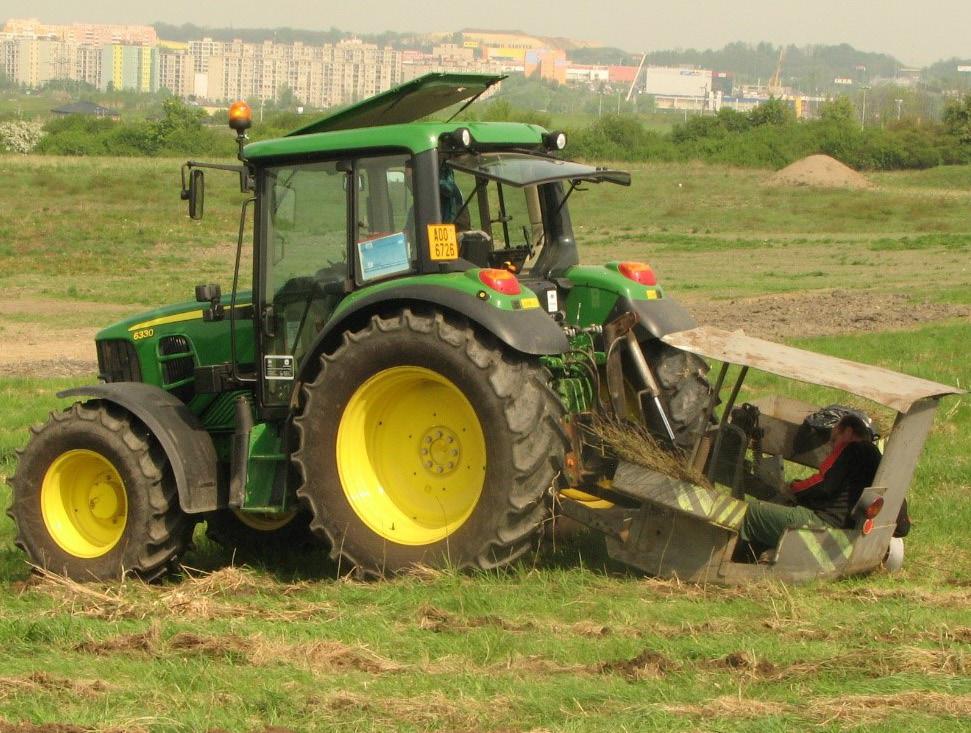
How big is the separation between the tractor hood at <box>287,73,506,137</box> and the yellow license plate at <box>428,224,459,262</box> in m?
0.87

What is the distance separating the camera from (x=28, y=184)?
49.0 m

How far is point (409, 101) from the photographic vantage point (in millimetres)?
8344

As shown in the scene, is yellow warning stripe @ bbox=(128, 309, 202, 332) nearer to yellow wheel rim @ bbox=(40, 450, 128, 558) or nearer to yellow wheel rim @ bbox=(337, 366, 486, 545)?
yellow wheel rim @ bbox=(40, 450, 128, 558)

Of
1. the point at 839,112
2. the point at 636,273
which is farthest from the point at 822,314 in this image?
the point at 839,112

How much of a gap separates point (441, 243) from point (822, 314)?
14.9 meters

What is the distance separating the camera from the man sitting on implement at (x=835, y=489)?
24.8ft

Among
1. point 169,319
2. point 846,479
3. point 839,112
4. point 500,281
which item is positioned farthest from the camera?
point 839,112

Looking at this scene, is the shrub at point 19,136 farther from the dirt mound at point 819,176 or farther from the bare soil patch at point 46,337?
the bare soil patch at point 46,337

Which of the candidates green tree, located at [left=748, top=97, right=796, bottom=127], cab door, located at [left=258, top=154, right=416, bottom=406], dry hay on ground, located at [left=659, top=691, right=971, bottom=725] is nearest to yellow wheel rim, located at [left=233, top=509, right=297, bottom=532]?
cab door, located at [left=258, top=154, right=416, bottom=406]

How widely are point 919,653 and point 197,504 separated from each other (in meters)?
3.98

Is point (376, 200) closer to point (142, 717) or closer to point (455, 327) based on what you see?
point (455, 327)

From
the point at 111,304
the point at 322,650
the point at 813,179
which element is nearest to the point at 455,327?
the point at 322,650

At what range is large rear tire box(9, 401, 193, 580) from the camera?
8.10 m

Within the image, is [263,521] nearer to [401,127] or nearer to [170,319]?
[170,319]
